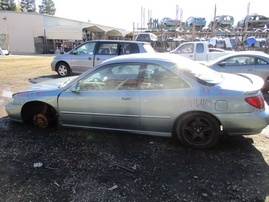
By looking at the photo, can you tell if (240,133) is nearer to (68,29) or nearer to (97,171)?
(97,171)

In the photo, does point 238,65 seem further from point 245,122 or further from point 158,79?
point 158,79

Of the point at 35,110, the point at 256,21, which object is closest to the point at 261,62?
the point at 35,110

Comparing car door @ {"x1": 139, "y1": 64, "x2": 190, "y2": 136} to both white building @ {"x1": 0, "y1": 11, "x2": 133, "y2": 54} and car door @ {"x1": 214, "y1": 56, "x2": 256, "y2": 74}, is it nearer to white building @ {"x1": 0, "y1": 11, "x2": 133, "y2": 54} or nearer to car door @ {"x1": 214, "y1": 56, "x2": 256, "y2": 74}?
car door @ {"x1": 214, "y1": 56, "x2": 256, "y2": 74}

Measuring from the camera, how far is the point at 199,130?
10.8ft

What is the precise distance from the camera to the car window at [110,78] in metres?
3.59

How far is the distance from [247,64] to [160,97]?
562 centimetres

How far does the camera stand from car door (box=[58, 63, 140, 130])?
11.4 feet

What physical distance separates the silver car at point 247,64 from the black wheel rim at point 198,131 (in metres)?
4.94

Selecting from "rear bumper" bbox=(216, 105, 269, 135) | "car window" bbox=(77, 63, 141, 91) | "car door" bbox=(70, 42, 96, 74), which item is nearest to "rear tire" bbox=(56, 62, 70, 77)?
"car door" bbox=(70, 42, 96, 74)

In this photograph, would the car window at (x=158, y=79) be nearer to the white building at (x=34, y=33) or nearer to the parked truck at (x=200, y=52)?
the parked truck at (x=200, y=52)

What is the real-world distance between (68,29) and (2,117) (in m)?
32.2

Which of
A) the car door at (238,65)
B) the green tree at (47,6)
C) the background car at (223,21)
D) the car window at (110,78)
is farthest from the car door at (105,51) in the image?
the green tree at (47,6)

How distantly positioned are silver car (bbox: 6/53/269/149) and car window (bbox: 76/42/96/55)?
5.69 meters

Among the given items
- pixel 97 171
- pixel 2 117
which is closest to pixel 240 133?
pixel 97 171
